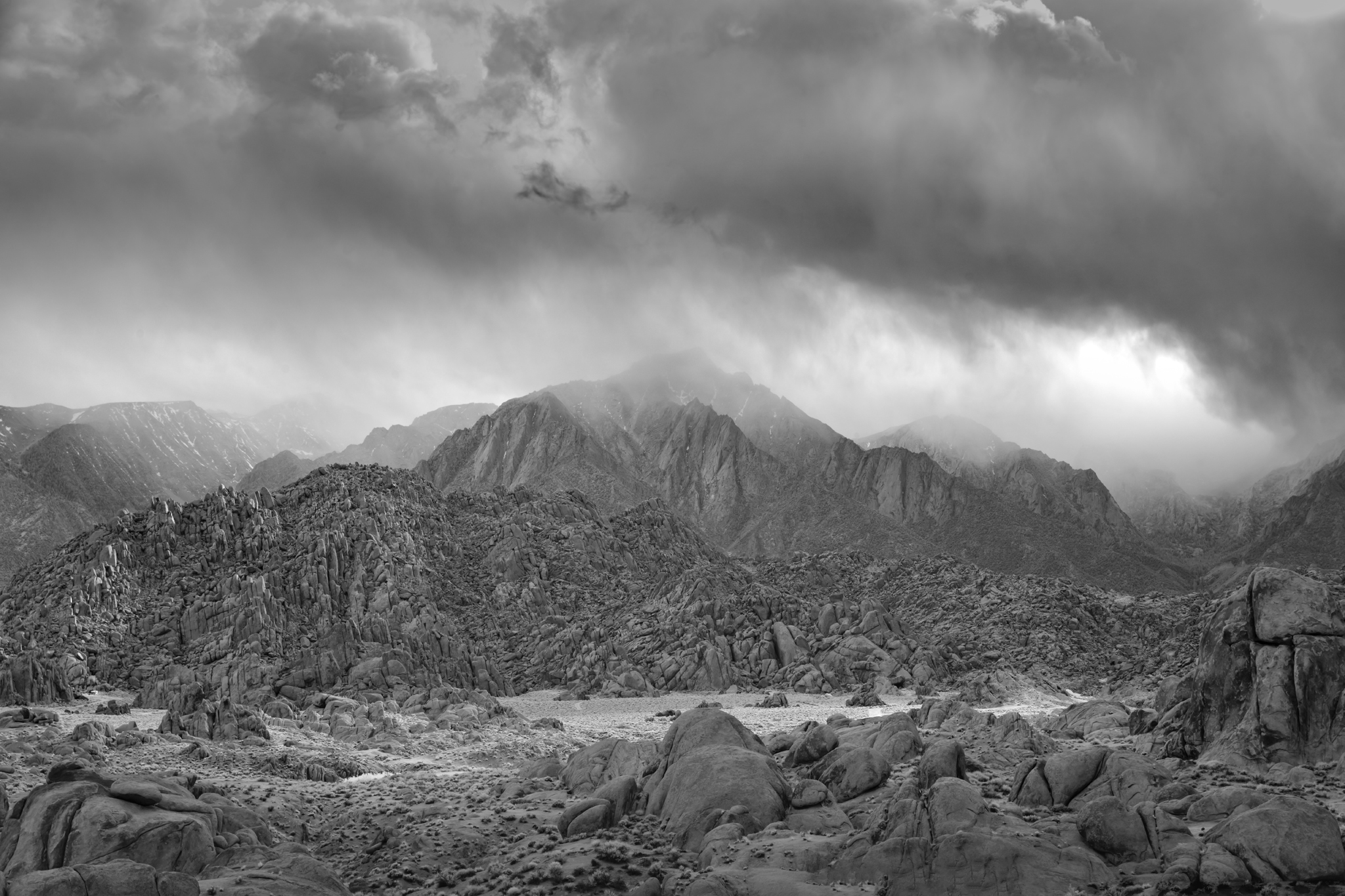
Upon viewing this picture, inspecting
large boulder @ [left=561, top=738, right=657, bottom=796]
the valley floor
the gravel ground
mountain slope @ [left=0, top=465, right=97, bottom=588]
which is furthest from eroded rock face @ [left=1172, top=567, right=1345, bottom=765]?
mountain slope @ [left=0, top=465, right=97, bottom=588]

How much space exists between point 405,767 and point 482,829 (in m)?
18.5

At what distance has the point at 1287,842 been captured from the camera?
74.1 ft

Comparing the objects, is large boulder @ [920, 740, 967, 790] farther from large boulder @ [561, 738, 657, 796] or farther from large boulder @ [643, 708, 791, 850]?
large boulder @ [561, 738, 657, 796]

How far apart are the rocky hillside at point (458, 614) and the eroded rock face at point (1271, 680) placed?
6101 cm

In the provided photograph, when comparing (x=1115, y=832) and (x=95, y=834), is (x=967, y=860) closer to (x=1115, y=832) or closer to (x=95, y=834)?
(x=1115, y=832)

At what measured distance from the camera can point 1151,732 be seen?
4478cm

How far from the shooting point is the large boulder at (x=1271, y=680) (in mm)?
34031

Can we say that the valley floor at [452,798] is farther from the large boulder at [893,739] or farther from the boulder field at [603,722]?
the large boulder at [893,739]

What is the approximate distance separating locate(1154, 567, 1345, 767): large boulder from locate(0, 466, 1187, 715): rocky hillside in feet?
200

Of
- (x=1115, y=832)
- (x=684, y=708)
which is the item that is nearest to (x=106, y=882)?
(x=1115, y=832)

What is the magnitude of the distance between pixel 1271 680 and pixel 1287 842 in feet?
48.3

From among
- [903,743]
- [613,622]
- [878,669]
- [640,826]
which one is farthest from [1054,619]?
[640,826]

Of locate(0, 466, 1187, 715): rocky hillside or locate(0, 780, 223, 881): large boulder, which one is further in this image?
locate(0, 466, 1187, 715): rocky hillside

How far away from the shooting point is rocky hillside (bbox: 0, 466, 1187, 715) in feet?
300
